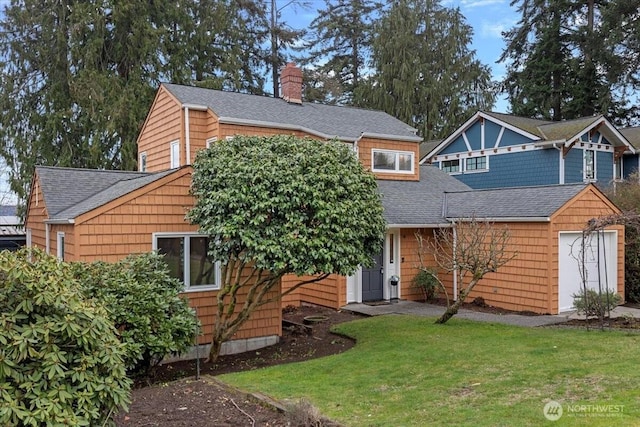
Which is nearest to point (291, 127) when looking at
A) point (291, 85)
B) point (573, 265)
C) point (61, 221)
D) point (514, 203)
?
point (291, 85)

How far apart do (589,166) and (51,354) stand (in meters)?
24.3

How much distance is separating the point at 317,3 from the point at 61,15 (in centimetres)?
1981

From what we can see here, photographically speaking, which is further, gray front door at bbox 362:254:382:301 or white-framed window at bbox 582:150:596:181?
white-framed window at bbox 582:150:596:181

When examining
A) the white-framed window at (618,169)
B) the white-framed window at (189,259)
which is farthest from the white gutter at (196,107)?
the white-framed window at (618,169)

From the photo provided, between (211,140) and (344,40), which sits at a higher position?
(344,40)

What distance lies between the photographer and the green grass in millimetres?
5625

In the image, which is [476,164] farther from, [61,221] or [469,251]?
[61,221]

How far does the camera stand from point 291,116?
58.0 feet

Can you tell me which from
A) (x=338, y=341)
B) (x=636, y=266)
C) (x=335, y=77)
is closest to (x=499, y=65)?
(x=335, y=77)

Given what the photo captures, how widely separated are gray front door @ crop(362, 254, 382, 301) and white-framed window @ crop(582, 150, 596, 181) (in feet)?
42.7

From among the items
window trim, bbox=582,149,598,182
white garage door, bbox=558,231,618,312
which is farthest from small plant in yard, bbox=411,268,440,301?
window trim, bbox=582,149,598,182

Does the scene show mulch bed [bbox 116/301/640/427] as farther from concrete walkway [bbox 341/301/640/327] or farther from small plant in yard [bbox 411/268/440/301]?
small plant in yard [bbox 411/268/440/301]

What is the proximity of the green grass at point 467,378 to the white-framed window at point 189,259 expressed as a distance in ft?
8.47

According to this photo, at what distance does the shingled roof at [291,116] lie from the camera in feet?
53.3
